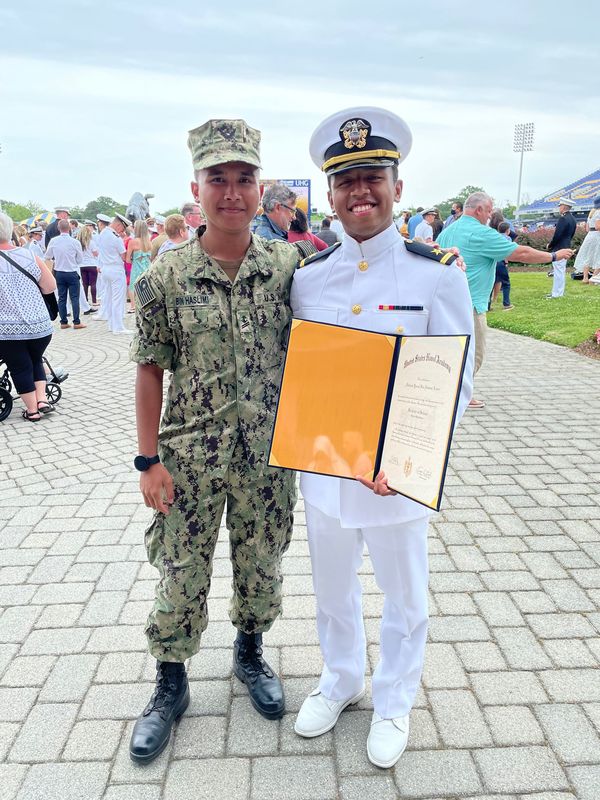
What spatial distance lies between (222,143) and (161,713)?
2128 mm

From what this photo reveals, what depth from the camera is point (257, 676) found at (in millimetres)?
2520

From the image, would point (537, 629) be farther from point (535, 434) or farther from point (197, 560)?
point (535, 434)

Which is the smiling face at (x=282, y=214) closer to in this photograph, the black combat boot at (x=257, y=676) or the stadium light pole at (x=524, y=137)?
the black combat boot at (x=257, y=676)

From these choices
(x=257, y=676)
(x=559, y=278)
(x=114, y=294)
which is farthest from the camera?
(x=559, y=278)

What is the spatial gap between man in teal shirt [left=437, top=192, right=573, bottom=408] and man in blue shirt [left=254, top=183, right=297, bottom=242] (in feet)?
5.76

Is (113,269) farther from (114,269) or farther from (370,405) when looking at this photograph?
(370,405)

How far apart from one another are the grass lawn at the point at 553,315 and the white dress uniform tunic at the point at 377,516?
9.10 m

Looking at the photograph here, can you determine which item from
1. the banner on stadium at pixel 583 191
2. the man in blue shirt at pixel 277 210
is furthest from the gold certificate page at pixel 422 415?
the banner on stadium at pixel 583 191

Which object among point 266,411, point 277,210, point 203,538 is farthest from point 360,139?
point 277,210

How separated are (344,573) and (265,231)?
14.3 ft

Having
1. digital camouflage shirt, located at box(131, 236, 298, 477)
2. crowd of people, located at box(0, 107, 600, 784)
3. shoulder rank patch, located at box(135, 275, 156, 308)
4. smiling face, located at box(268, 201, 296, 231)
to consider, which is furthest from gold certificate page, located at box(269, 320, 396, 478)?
smiling face, located at box(268, 201, 296, 231)

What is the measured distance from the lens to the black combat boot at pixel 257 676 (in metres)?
2.41

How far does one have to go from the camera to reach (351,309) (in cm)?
199

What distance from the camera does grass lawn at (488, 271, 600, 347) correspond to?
1093 centimetres
